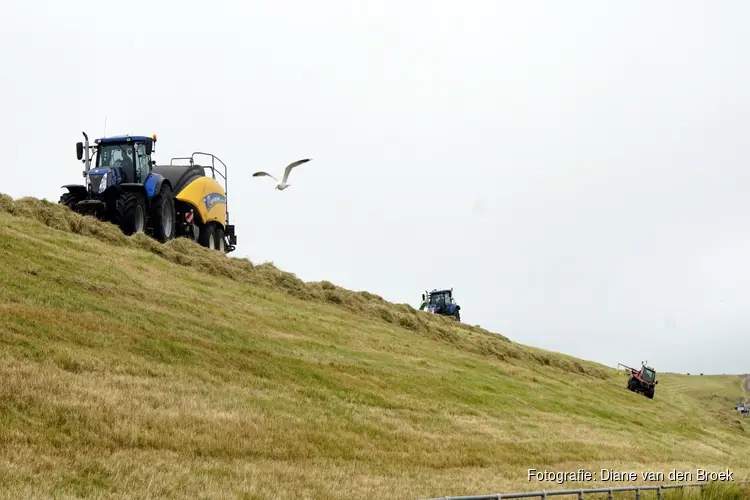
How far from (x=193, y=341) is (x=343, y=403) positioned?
3690 mm

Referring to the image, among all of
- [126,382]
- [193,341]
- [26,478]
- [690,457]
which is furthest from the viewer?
[690,457]

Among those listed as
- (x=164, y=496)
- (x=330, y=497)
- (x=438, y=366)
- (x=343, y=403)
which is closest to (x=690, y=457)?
(x=438, y=366)

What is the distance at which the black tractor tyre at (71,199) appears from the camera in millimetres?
28312

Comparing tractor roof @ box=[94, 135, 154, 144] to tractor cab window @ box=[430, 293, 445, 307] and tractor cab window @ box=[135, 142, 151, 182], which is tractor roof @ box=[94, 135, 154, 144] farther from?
tractor cab window @ box=[430, 293, 445, 307]

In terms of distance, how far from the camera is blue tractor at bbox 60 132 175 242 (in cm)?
2738

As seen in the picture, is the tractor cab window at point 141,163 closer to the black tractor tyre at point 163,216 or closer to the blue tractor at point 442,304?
the black tractor tyre at point 163,216

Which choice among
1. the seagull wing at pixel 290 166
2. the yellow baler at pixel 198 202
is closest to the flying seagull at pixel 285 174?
the seagull wing at pixel 290 166

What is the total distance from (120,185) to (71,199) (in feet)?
7.80

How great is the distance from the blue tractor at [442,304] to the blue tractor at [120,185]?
26.3 m

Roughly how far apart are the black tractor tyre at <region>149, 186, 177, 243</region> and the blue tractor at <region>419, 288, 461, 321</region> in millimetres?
24722

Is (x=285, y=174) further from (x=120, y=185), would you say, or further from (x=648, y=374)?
(x=648, y=374)

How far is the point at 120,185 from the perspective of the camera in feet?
90.0

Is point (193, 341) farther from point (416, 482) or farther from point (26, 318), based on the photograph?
point (416, 482)

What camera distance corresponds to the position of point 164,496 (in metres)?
8.34
